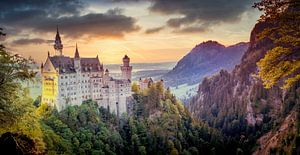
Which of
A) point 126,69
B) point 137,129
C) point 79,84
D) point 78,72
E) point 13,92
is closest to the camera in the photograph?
point 13,92

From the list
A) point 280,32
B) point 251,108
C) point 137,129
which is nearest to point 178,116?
point 137,129

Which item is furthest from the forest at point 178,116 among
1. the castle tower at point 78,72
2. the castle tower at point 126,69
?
the castle tower at point 126,69

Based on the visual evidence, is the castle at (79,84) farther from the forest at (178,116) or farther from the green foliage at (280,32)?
the green foliage at (280,32)

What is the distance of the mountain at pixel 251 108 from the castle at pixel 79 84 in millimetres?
24085

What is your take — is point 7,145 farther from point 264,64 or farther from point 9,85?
point 264,64

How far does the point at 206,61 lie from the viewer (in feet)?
584

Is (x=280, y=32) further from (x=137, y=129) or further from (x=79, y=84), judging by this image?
(x=137, y=129)

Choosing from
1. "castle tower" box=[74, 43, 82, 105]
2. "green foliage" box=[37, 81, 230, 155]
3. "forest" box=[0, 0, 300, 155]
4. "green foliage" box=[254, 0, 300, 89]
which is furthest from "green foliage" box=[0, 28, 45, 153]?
"castle tower" box=[74, 43, 82, 105]

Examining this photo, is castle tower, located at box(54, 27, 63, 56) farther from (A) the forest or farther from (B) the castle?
(A) the forest

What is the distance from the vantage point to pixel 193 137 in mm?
65812

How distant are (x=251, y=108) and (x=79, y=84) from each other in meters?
64.5

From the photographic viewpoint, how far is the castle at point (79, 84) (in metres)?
54.4

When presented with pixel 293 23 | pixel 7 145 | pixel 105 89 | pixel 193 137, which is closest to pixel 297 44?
pixel 293 23

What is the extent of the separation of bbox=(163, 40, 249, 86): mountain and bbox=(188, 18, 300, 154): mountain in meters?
28.9
